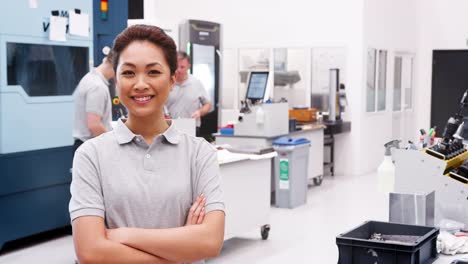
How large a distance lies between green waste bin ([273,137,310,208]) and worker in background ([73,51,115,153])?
2.39 meters

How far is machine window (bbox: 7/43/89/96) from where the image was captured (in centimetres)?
499

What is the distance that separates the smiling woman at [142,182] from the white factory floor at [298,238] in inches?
110

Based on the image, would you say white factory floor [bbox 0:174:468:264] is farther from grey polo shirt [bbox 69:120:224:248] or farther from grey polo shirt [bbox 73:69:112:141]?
grey polo shirt [bbox 69:120:224:248]

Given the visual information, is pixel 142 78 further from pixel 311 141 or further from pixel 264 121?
pixel 311 141

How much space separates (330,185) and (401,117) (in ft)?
10.3

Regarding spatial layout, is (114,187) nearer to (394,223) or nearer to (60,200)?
(394,223)

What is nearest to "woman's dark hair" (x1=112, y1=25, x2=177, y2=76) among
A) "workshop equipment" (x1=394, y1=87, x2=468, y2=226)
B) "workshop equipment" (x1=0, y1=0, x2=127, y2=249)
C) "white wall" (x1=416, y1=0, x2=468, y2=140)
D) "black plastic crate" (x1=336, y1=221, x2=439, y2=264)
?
"black plastic crate" (x1=336, y1=221, x2=439, y2=264)

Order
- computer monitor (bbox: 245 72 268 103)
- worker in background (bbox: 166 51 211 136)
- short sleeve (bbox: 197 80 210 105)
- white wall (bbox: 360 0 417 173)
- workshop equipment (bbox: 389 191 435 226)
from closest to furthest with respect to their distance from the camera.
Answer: workshop equipment (bbox: 389 191 435 226)
worker in background (bbox: 166 51 211 136)
short sleeve (bbox: 197 80 210 105)
computer monitor (bbox: 245 72 268 103)
white wall (bbox: 360 0 417 173)

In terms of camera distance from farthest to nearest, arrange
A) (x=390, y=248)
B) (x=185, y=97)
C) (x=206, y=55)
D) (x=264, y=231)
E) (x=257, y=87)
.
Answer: (x=206, y=55) → (x=257, y=87) → (x=185, y=97) → (x=264, y=231) → (x=390, y=248)

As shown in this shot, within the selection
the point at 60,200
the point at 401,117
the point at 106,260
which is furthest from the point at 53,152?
the point at 401,117

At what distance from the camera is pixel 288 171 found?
22.3 ft

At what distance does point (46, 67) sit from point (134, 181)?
3.81m

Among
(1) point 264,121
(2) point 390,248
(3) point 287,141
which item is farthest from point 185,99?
(2) point 390,248

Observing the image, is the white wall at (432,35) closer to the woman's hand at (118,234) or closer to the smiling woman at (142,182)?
the smiling woman at (142,182)
